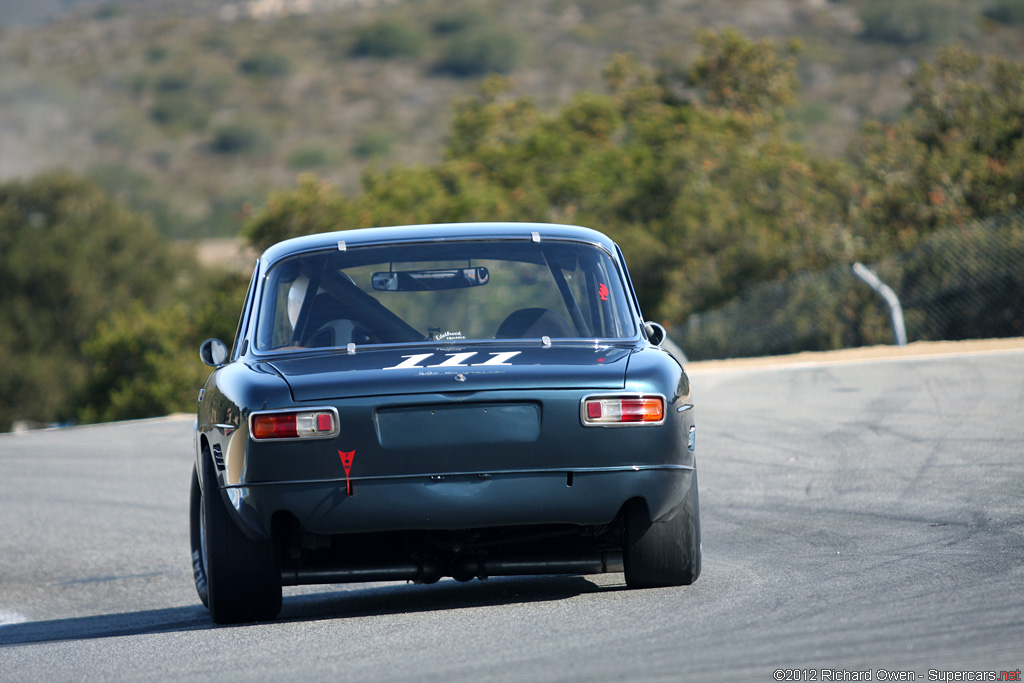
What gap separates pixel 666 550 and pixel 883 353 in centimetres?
1469

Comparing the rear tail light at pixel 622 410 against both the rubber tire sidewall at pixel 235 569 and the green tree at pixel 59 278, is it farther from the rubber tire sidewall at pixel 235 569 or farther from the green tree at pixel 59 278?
the green tree at pixel 59 278

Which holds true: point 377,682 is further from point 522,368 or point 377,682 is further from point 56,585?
point 56,585

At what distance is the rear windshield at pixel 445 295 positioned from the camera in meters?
5.87

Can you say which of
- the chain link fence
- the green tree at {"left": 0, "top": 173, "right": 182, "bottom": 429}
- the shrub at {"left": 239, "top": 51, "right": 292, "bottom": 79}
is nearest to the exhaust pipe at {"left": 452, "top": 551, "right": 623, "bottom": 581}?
the chain link fence

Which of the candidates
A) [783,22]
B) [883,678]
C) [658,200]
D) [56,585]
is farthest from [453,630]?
[783,22]

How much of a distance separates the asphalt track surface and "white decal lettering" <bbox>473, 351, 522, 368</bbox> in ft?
3.22

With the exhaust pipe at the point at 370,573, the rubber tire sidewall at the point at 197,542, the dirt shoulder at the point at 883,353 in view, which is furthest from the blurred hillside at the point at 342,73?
the exhaust pipe at the point at 370,573

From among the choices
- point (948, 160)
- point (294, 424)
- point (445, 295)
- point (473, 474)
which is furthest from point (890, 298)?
point (294, 424)

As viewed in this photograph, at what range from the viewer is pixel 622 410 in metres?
5.16

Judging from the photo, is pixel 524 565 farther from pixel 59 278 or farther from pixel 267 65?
pixel 267 65

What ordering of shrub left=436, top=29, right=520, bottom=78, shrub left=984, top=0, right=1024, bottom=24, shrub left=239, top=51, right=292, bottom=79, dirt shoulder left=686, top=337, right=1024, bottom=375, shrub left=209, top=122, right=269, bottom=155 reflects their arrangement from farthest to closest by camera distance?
shrub left=239, top=51, right=292, bottom=79, shrub left=436, top=29, right=520, bottom=78, shrub left=984, top=0, right=1024, bottom=24, shrub left=209, top=122, right=269, bottom=155, dirt shoulder left=686, top=337, right=1024, bottom=375

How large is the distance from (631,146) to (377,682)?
37237mm

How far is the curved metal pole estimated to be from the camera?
19.5 m

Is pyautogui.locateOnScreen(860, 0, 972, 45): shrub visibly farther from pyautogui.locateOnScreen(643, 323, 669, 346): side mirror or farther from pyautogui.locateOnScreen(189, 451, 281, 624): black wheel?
pyautogui.locateOnScreen(189, 451, 281, 624): black wheel
